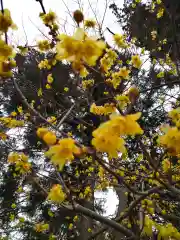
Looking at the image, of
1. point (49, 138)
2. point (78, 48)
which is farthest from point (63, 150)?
point (78, 48)

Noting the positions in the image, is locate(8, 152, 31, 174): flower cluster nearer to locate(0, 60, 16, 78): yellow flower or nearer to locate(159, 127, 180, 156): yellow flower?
locate(0, 60, 16, 78): yellow flower

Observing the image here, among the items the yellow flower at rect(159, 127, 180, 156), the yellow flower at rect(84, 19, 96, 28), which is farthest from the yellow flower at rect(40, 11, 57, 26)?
the yellow flower at rect(159, 127, 180, 156)

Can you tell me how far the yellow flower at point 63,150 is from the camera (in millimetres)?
1188

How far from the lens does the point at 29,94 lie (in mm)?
7488

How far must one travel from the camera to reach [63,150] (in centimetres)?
122

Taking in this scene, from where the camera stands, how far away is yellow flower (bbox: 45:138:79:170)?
3.90 feet

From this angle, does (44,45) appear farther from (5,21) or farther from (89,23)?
(5,21)

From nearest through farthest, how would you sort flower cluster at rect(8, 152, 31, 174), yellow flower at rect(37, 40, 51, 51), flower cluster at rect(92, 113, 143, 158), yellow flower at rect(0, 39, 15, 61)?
flower cluster at rect(92, 113, 143, 158), yellow flower at rect(0, 39, 15, 61), flower cluster at rect(8, 152, 31, 174), yellow flower at rect(37, 40, 51, 51)

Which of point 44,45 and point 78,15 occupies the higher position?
point 44,45

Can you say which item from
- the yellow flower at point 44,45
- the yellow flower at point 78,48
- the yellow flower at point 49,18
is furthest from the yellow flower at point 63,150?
the yellow flower at point 44,45

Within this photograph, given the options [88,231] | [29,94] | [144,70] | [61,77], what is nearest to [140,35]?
[144,70]

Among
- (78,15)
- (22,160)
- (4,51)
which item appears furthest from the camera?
(22,160)

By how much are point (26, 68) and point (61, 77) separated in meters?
1.49

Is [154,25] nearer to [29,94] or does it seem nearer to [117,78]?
[29,94]
